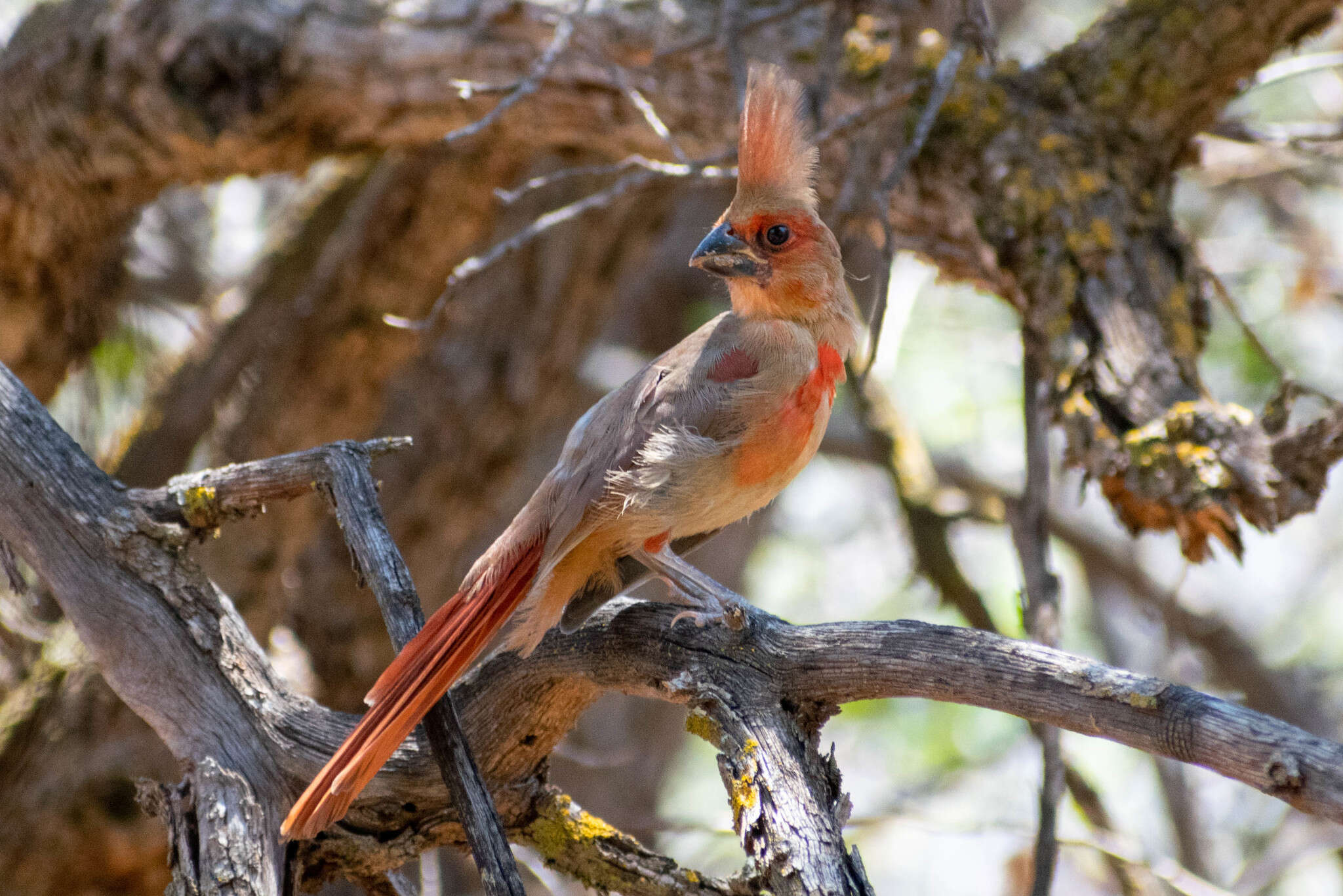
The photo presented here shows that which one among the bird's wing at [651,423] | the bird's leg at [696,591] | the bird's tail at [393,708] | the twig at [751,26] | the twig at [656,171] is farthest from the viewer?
the twig at [751,26]

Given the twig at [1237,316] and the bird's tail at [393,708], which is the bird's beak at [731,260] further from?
the twig at [1237,316]

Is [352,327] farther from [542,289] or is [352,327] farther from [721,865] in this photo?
[721,865]

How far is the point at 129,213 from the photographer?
499 centimetres

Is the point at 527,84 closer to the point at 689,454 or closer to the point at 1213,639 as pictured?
the point at 689,454

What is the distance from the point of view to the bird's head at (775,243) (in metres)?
2.95

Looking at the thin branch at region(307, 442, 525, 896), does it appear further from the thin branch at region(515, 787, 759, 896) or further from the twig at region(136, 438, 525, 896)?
the thin branch at region(515, 787, 759, 896)

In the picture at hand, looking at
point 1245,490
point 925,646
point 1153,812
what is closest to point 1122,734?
point 925,646

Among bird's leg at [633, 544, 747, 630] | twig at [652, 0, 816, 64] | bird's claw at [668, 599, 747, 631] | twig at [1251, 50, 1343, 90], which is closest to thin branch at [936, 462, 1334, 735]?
twig at [1251, 50, 1343, 90]

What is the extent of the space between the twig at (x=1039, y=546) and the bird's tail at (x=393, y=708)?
4.37ft

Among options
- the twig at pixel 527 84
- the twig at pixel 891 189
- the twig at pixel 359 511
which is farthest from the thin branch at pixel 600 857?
the twig at pixel 527 84

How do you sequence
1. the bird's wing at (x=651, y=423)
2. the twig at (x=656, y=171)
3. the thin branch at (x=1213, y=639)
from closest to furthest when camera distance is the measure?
the bird's wing at (x=651, y=423) < the twig at (x=656, y=171) < the thin branch at (x=1213, y=639)

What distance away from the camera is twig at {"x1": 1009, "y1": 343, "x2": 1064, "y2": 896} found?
2.76 meters

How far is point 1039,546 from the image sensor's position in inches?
123

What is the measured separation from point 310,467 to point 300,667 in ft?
8.37
